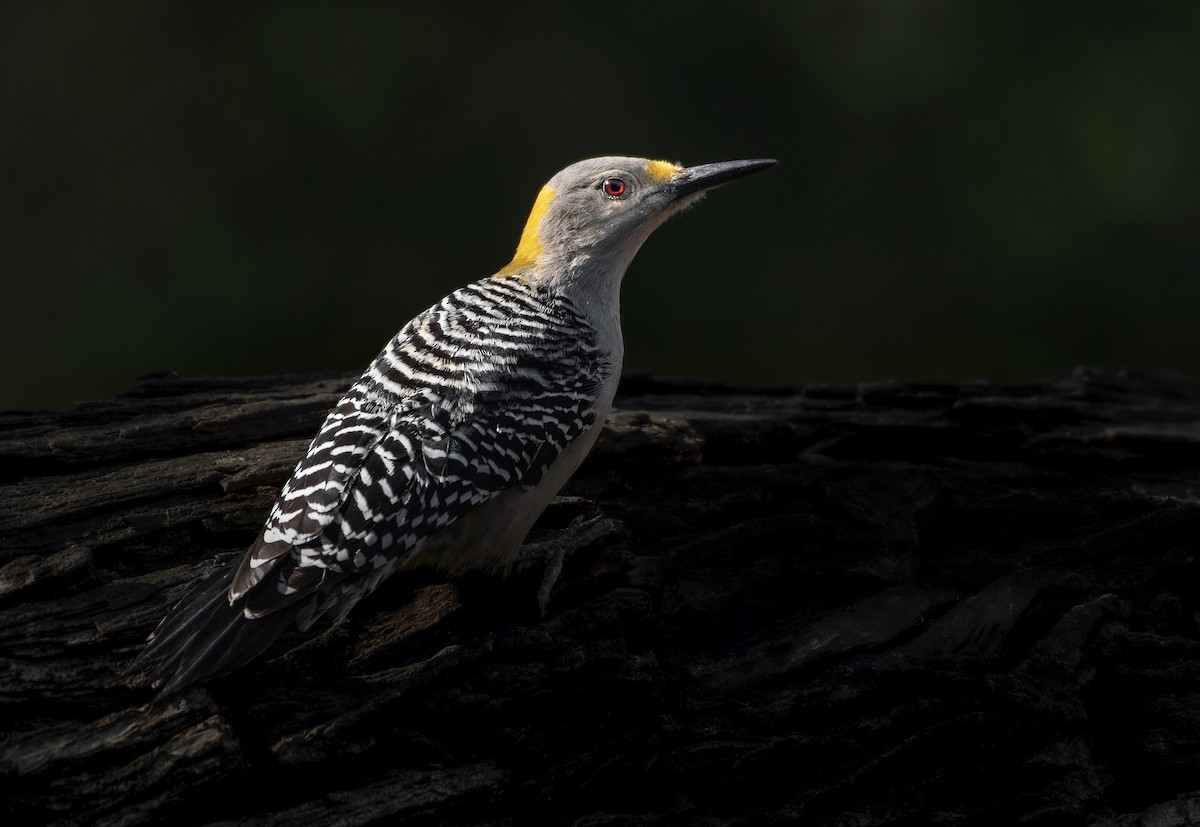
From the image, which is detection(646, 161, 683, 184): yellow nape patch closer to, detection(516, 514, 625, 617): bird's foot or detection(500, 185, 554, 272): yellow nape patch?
detection(500, 185, 554, 272): yellow nape patch

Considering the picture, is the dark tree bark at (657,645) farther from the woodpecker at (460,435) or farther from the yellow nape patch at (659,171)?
the yellow nape patch at (659,171)

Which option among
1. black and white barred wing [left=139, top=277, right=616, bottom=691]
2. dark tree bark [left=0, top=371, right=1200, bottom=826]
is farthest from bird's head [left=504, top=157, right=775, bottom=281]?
dark tree bark [left=0, top=371, right=1200, bottom=826]

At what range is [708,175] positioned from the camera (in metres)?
3.07

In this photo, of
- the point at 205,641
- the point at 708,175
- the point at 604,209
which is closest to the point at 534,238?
the point at 604,209

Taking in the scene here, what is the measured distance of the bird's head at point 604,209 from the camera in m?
2.99

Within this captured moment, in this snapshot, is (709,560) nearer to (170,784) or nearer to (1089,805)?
(1089,805)

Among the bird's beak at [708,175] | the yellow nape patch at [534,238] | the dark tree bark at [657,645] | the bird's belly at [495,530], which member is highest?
the bird's beak at [708,175]

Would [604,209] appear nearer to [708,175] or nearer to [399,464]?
[708,175]

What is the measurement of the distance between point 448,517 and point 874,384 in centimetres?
178

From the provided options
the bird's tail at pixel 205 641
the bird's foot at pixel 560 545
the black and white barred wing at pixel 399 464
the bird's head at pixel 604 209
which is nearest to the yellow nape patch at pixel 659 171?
the bird's head at pixel 604 209

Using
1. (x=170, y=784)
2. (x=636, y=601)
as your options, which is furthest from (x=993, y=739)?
(x=170, y=784)

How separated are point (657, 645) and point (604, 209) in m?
1.12

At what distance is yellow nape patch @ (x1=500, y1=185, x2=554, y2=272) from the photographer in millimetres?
3049

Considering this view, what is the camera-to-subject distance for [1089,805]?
2.55 meters
